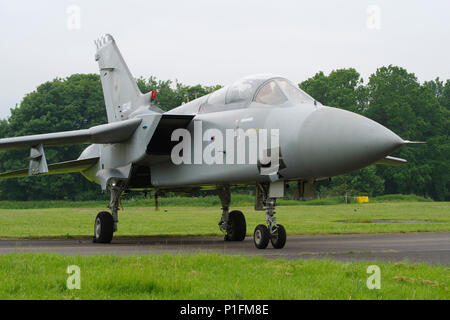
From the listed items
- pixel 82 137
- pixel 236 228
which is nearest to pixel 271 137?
pixel 236 228

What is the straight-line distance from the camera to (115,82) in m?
17.2

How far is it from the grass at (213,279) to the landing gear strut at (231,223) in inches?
261

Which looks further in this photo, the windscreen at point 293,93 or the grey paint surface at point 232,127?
the windscreen at point 293,93

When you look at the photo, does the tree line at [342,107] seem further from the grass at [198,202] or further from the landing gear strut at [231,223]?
the landing gear strut at [231,223]

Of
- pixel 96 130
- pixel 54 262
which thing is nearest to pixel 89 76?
pixel 96 130

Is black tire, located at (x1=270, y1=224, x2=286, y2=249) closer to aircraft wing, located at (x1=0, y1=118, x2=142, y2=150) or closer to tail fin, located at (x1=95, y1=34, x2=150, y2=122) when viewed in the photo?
aircraft wing, located at (x1=0, y1=118, x2=142, y2=150)

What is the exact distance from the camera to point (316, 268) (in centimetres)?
736

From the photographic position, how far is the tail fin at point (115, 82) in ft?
53.9

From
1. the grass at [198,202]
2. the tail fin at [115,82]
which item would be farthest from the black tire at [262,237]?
the grass at [198,202]

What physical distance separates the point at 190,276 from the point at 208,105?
22.3ft

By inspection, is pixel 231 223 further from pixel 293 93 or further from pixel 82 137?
pixel 293 93

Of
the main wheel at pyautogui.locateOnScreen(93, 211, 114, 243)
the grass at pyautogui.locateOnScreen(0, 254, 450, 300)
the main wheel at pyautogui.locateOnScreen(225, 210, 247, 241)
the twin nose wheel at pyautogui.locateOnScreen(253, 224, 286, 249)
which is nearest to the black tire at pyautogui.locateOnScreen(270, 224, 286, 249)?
the twin nose wheel at pyautogui.locateOnScreen(253, 224, 286, 249)

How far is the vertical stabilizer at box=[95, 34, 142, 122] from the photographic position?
53.9 feet

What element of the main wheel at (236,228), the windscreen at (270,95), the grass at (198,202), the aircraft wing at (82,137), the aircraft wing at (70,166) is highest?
the windscreen at (270,95)
